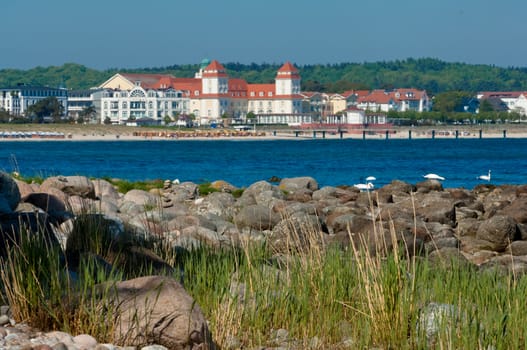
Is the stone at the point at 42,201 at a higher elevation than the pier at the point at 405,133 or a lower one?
higher

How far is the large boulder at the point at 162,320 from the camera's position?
6211 mm

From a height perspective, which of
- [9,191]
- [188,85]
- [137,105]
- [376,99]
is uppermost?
[188,85]

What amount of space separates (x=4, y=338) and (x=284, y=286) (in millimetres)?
2254

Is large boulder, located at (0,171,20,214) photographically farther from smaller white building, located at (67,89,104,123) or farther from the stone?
smaller white building, located at (67,89,104,123)

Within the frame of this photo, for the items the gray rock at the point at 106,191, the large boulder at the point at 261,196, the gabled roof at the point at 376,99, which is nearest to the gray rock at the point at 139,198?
the gray rock at the point at 106,191

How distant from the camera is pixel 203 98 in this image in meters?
180

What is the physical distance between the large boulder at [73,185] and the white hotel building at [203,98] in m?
Answer: 154

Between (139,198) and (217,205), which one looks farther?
(217,205)

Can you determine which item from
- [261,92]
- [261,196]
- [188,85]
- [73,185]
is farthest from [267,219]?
[188,85]

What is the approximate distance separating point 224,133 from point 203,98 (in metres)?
34.4

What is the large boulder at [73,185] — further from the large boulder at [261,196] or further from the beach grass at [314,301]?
the beach grass at [314,301]

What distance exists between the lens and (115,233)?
924 centimetres

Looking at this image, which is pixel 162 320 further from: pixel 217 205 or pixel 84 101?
pixel 84 101

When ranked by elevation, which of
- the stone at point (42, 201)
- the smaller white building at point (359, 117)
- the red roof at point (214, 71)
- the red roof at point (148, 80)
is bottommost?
the smaller white building at point (359, 117)
